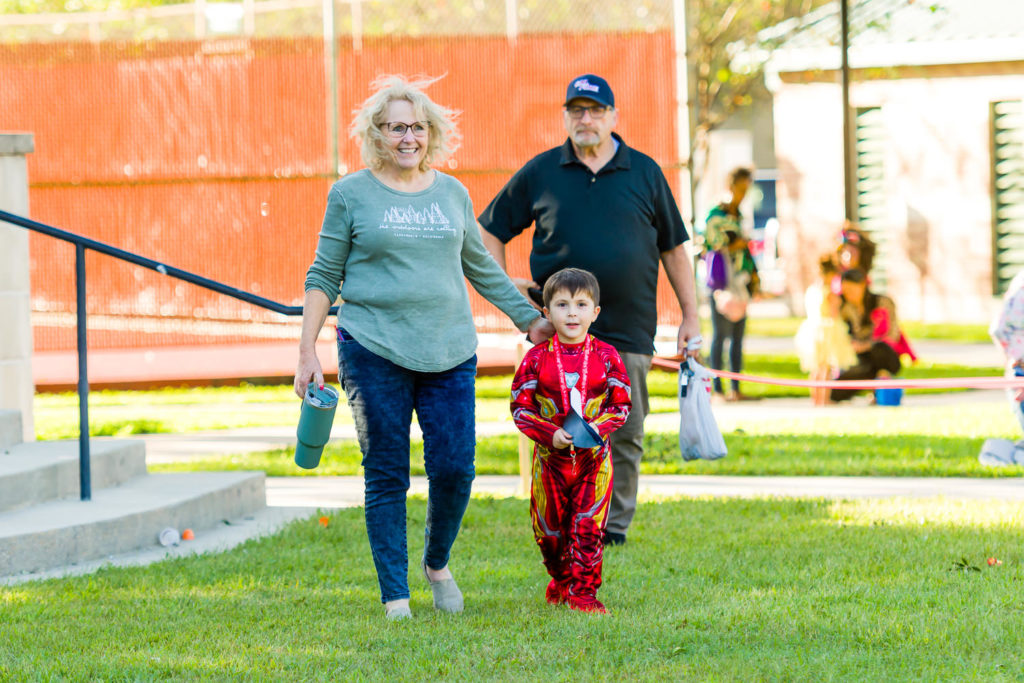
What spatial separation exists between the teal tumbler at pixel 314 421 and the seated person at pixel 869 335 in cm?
848

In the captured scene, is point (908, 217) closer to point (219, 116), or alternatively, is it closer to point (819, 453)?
point (219, 116)

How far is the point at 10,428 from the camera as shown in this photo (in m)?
7.73

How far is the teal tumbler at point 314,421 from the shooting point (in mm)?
5148

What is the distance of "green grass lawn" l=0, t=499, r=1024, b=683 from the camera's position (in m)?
4.64

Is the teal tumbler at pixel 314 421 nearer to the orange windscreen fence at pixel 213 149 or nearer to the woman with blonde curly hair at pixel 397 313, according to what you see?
the woman with blonde curly hair at pixel 397 313

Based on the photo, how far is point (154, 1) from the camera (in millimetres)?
30594

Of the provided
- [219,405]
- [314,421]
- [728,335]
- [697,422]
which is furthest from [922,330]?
[314,421]

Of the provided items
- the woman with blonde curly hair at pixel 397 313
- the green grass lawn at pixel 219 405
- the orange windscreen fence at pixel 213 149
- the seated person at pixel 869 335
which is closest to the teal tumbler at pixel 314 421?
the woman with blonde curly hair at pixel 397 313

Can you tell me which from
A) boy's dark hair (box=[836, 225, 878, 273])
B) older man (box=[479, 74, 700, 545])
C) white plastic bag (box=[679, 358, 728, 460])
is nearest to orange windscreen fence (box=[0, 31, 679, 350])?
boy's dark hair (box=[836, 225, 878, 273])

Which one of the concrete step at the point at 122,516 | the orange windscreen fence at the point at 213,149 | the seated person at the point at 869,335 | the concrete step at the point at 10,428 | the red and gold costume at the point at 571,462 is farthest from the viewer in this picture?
the orange windscreen fence at the point at 213,149

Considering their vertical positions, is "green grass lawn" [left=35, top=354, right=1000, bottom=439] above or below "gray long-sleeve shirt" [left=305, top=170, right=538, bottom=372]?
below

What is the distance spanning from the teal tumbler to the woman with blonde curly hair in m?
0.06

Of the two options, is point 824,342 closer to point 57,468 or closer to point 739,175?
point 739,175

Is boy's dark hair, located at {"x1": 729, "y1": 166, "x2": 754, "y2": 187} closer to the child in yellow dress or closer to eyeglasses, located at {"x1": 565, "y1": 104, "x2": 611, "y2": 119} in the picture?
the child in yellow dress
